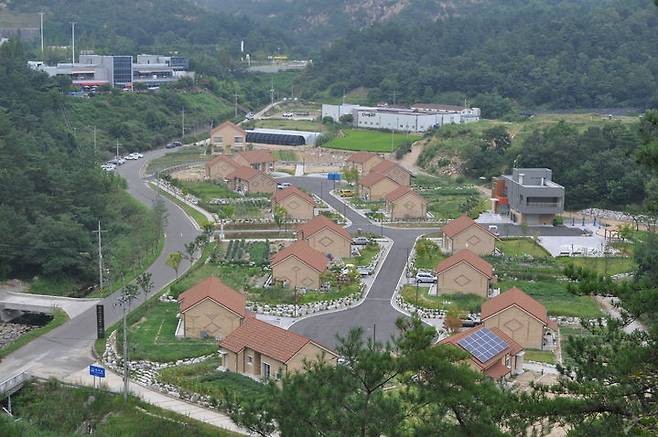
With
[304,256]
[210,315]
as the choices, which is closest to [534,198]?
[304,256]

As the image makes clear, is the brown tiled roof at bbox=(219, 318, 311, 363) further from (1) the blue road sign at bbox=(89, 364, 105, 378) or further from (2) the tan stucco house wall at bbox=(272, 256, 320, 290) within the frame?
(2) the tan stucco house wall at bbox=(272, 256, 320, 290)

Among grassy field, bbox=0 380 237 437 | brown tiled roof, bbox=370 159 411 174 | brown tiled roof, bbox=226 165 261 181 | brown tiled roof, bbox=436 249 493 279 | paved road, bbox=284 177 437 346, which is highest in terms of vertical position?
brown tiled roof, bbox=370 159 411 174

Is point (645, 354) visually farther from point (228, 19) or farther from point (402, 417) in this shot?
point (228, 19)

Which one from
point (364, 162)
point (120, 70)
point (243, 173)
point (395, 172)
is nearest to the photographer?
point (243, 173)

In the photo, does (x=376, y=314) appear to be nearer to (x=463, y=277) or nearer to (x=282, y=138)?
(x=463, y=277)

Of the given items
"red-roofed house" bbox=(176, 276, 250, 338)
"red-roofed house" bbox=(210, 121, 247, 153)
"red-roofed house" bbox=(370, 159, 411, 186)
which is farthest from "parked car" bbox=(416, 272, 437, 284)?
"red-roofed house" bbox=(210, 121, 247, 153)

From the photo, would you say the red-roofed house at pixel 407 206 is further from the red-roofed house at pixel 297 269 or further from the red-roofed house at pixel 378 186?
the red-roofed house at pixel 297 269

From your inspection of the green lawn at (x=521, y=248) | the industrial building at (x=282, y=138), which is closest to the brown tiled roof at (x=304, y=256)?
the green lawn at (x=521, y=248)
